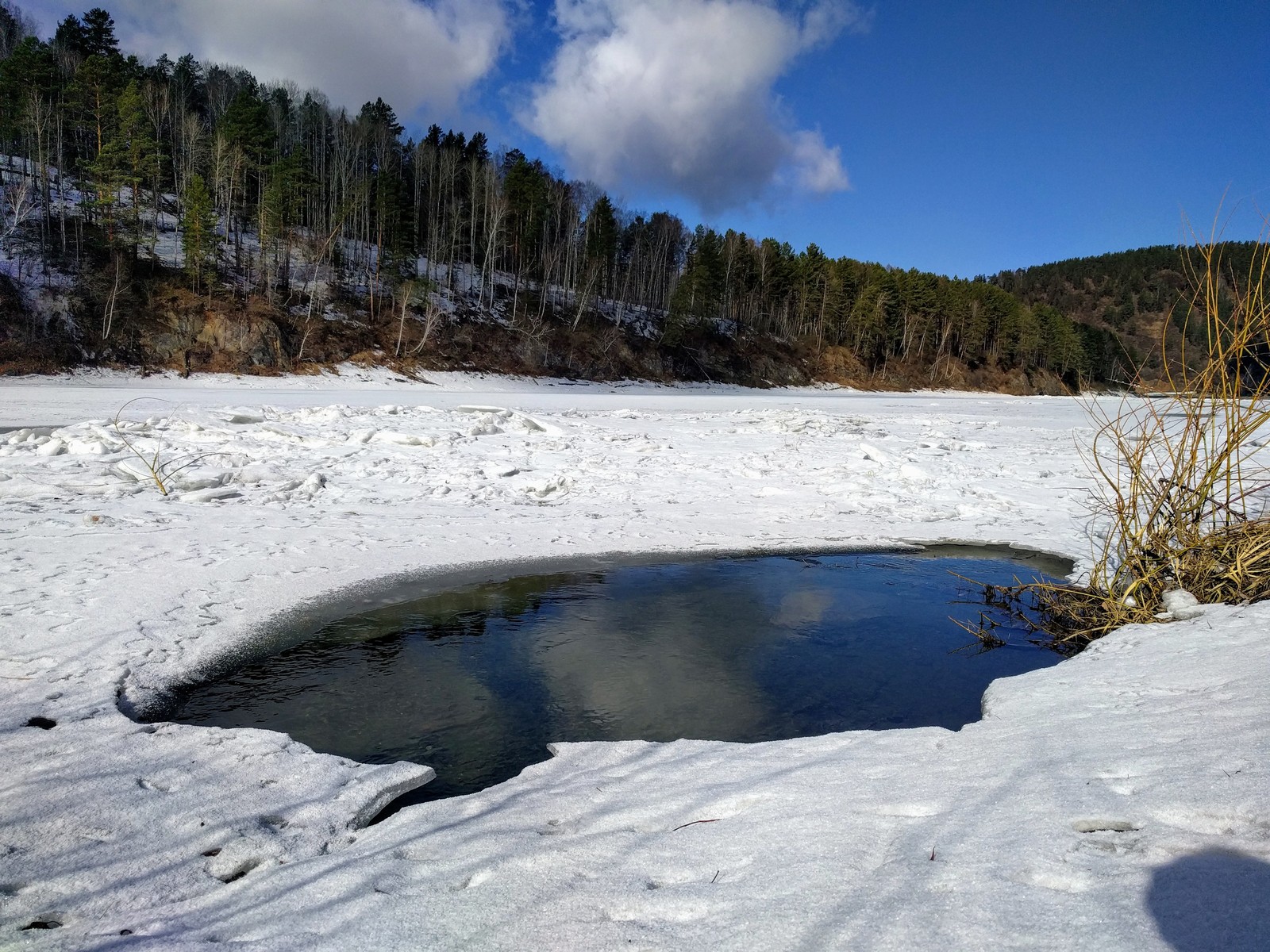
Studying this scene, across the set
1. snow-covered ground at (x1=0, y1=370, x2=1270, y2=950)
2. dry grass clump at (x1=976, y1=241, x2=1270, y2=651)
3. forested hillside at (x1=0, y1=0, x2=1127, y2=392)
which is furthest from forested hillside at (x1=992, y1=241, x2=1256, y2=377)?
snow-covered ground at (x1=0, y1=370, x2=1270, y2=950)

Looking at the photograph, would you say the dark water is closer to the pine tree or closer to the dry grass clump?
the dry grass clump

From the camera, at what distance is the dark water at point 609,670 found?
4379 millimetres

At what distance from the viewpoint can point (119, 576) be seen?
607 cm

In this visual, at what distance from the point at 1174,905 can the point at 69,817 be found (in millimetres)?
3883

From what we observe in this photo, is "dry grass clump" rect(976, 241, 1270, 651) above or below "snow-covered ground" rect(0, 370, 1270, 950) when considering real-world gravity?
above

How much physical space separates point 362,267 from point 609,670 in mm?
51382

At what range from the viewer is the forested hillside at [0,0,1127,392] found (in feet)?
122

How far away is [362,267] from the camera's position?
50.7 metres

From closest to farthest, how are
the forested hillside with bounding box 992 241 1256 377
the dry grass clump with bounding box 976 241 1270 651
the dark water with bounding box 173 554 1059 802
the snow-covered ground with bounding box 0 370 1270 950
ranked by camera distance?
the snow-covered ground with bounding box 0 370 1270 950 → the dark water with bounding box 173 554 1059 802 → the dry grass clump with bounding box 976 241 1270 651 → the forested hillside with bounding box 992 241 1256 377

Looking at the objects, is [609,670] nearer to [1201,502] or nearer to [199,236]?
[1201,502]

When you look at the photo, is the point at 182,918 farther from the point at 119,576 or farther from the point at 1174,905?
the point at 119,576

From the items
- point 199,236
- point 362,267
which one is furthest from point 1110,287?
point 199,236

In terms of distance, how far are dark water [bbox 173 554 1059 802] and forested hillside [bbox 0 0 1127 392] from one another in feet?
85.1

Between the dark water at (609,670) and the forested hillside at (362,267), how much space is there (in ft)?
85.1
